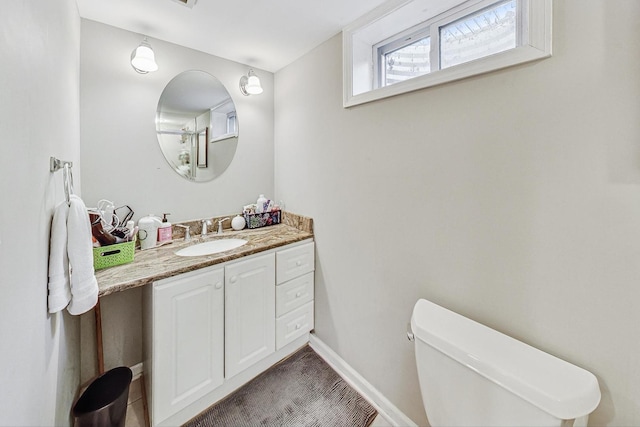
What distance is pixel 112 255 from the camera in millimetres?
1274

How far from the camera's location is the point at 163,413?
1249 millimetres

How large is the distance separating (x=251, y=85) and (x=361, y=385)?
7.14 ft

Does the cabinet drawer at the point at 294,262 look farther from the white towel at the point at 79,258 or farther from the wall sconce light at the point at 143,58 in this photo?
the wall sconce light at the point at 143,58

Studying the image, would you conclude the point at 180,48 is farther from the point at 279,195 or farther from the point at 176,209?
the point at 279,195

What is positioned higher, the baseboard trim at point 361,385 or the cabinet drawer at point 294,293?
the cabinet drawer at point 294,293

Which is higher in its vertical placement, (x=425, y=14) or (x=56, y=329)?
(x=425, y=14)

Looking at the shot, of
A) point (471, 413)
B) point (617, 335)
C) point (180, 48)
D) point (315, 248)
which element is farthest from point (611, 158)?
point (180, 48)

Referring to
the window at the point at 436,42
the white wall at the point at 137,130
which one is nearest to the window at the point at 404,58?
the window at the point at 436,42

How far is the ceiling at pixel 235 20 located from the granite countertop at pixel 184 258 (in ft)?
3.97

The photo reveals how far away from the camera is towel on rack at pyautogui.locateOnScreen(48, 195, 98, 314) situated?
2.70 feet

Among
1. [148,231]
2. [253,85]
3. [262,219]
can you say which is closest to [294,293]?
[262,219]

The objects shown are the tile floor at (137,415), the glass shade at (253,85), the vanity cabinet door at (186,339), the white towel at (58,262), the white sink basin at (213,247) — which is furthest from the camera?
the glass shade at (253,85)

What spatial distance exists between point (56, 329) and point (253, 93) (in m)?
1.73

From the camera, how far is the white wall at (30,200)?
1.73 feet
